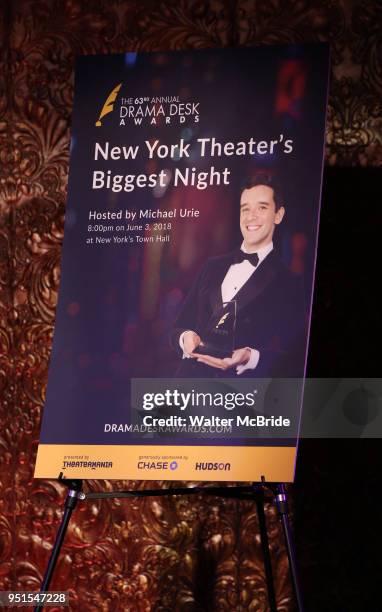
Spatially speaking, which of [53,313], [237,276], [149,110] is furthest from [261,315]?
[53,313]

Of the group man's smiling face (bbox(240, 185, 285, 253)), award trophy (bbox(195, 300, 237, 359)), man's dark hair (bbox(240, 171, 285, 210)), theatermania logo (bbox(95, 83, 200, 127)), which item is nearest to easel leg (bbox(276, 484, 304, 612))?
award trophy (bbox(195, 300, 237, 359))

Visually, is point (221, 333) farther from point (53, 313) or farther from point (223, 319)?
point (53, 313)

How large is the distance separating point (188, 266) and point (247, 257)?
0.61 ft

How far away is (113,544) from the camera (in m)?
3.40

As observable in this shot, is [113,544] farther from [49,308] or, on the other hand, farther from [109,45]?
[109,45]

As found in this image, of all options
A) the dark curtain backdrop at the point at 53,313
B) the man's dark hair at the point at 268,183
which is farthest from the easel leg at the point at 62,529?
the man's dark hair at the point at 268,183

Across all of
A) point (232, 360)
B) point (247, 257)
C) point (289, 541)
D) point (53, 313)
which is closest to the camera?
point (289, 541)

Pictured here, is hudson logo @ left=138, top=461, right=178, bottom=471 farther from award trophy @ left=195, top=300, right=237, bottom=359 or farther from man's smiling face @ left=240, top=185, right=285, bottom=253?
man's smiling face @ left=240, top=185, right=285, bottom=253

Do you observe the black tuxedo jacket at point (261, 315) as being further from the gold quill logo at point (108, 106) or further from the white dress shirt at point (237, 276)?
the gold quill logo at point (108, 106)

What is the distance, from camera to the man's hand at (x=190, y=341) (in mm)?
2629

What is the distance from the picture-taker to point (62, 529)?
2.57 metres

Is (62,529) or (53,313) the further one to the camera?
(53,313)

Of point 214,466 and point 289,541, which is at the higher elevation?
point 214,466

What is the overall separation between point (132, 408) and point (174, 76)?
1077mm
